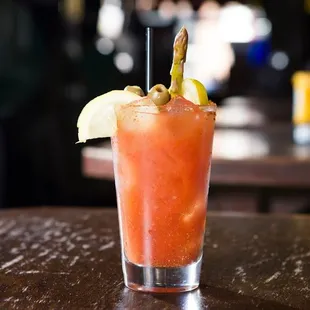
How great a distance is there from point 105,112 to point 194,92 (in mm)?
117

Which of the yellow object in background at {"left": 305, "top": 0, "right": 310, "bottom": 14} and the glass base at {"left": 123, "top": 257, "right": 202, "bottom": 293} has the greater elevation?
the glass base at {"left": 123, "top": 257, "right": 202, "bottom": 293}

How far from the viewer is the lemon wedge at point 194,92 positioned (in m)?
0.90

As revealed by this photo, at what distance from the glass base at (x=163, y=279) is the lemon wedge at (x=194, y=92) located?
0.21 metres

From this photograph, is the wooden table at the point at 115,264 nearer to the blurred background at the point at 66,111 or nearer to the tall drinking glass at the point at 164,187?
the tall drinking glass at the point at 164,187

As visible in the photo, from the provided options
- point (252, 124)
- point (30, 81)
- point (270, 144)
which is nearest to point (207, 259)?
point (270, 144)

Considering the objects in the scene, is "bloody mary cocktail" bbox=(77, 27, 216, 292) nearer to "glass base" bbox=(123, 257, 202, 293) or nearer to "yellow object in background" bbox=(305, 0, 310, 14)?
"glass base" bbox=(123, 257, 202, 293)

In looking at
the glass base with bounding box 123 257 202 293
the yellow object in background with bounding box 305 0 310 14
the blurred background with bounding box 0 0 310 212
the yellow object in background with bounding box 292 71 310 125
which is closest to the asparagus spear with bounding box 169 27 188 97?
the glass base with bounding box 123 257 202 293

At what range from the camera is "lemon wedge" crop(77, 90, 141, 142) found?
0.92 metres

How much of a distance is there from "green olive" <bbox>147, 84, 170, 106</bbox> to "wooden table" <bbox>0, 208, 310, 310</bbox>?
0.78 ft

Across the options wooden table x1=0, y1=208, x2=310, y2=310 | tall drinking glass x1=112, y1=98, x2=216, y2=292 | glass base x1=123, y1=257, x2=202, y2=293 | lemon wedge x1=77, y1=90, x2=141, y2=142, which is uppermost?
lemon wedge x1=77, y1=90, x2=141, y2=142

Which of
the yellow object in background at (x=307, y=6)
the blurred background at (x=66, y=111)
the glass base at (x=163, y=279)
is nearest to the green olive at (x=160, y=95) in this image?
the glass base at (x=163, y=279)

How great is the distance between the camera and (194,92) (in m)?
0.90

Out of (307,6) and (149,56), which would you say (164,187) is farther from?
(307,6)

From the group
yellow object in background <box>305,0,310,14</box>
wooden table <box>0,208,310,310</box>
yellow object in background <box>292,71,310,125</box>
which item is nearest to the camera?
wooden table <box>0,208,310,310</box>
